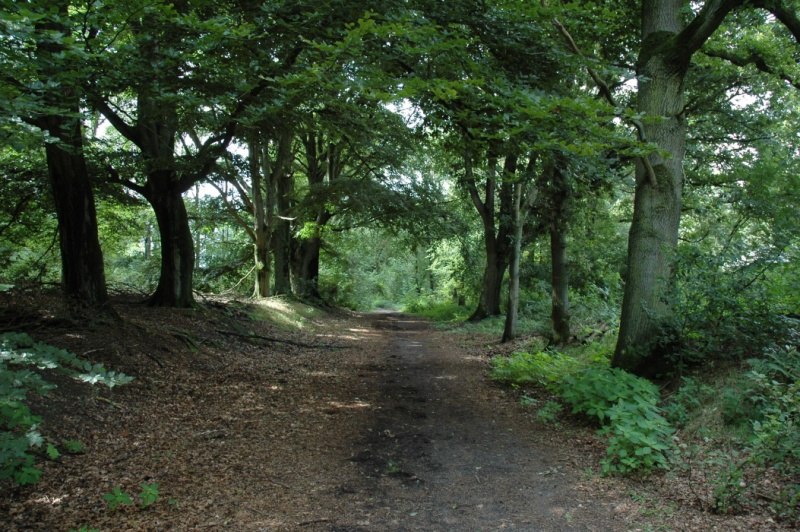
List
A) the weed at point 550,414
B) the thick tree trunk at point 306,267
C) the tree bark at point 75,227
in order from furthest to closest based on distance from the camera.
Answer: the thick tree trunk at point 306,267 → the tree bark at point 75,227 → the weed at point 550,414

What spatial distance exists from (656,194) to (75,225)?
9416mm

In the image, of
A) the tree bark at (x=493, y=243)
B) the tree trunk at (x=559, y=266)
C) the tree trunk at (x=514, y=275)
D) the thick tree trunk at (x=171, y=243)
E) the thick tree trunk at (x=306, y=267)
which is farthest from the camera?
the thick tree trunk at (x=306, y=267)

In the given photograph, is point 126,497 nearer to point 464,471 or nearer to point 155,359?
point 464,471

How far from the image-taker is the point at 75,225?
8219mm

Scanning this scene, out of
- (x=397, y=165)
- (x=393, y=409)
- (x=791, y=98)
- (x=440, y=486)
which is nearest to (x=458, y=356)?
(x=393, y=409)

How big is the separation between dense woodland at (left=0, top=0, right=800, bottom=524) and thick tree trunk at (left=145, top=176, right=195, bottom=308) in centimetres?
5

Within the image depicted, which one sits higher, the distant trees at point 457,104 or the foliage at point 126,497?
the distant trees at point 457,104

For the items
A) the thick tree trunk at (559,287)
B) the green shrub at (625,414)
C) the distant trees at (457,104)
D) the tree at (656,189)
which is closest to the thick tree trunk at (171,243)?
the distant trees at (457,104)

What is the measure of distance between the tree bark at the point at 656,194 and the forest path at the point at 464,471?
201 centimetres

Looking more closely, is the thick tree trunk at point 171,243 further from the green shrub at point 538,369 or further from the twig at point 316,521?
the twig at point 316,521

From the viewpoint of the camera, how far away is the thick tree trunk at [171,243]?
38.4ft

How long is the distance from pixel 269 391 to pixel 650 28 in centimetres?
826

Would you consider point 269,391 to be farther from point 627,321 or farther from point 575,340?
point 575,340

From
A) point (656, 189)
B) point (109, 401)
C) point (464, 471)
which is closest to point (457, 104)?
point (656, 189)
